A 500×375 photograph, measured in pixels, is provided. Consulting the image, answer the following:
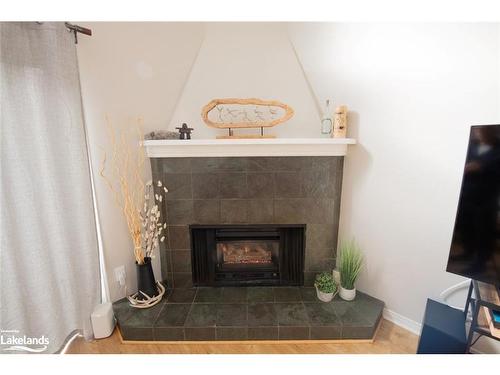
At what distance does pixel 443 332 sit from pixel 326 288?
0.66 m

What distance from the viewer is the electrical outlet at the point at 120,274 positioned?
1575 mm

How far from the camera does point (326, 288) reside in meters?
1.60

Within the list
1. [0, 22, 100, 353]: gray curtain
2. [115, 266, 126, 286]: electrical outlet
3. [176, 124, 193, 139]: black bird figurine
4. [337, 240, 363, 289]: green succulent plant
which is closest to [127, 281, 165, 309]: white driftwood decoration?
[115, 266, 126, 286]: electrical outlet

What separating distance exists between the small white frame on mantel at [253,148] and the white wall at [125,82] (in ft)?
0.82

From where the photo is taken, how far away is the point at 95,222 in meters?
1.38

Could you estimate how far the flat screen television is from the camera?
91cm

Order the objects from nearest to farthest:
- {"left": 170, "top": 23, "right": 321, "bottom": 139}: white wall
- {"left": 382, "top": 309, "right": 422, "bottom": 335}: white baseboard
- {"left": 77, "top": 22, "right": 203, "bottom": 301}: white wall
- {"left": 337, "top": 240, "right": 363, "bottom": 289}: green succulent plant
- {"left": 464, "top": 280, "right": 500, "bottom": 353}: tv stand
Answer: {"left": 464, "top": 280, "right": 500, "bottom": 353}: tv stand < {"left": 77, "top": 22, "right": 203, "bottom": 301}: white wall < {"left": 382, "top": 309, "right": 422, "bottom": 335}: white baseboard < {"left": 337, "top": 240, "right": 363, "bottom": 289}: green succulent plant < {"left": 170, "top": 23, "right": 321, "bottom": 139}: white wall

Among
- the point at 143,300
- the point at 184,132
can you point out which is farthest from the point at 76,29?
the point at 143,300

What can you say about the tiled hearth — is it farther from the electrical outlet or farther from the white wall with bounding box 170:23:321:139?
the white wall with bounding box 170:23:321:139

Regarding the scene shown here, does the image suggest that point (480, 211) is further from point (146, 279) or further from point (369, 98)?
point (146, 279)

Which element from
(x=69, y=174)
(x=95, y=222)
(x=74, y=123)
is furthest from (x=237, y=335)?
(x=74, y=123)

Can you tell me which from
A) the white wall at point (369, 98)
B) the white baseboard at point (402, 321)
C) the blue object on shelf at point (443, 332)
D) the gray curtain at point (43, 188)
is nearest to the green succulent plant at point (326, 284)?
the white wall at point (369, 98)

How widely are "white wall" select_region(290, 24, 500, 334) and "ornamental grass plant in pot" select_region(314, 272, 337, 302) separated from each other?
315 millimetres
